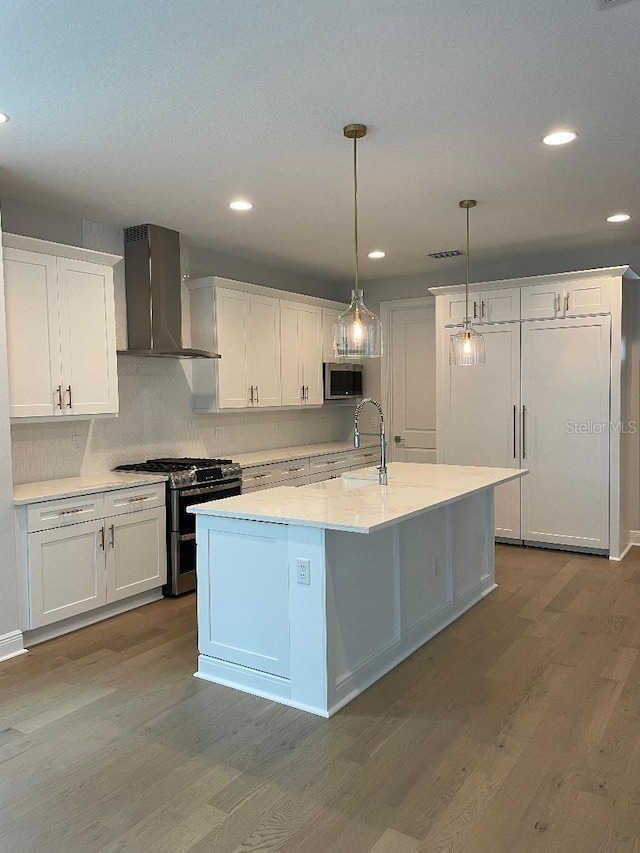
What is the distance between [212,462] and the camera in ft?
16.4

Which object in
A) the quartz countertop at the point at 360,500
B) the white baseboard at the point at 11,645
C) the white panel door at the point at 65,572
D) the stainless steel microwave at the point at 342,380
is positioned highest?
the stainless steel microwave at the point at 342,380

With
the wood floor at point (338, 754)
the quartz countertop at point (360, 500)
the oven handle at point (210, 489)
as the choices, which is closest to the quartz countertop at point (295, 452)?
the oven handle at point (210, 489)

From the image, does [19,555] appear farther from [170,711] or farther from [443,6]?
[443,6]

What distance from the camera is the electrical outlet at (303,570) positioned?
9.43 ft

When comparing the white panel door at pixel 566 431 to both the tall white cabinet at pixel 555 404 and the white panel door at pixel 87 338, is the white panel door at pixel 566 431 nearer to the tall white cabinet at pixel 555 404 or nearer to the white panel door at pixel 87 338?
the tall white cabinet at pixel 555 404

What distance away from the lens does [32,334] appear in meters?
3.84

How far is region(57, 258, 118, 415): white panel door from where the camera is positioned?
159 inches

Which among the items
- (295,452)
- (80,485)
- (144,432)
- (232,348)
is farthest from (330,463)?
(80,485)

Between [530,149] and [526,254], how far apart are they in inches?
109

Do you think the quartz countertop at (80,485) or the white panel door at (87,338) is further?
the white panel door at (87,338)

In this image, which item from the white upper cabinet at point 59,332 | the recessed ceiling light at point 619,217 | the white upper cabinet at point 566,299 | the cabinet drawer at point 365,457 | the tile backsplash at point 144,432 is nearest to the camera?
the white upper cabinet at point 59,332

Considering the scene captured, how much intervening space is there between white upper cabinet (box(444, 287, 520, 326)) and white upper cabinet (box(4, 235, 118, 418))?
3.07 metres

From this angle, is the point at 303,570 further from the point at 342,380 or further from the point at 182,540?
the point at 342,380

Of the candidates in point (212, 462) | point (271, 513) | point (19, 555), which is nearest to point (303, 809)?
point (271, 513)
